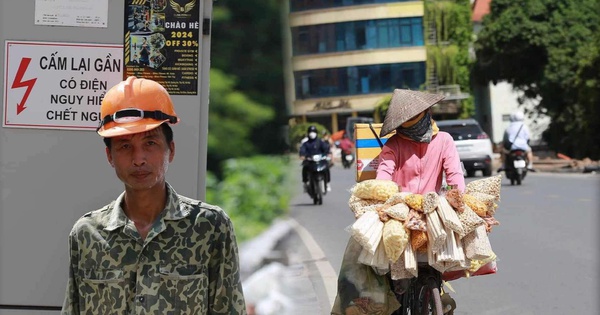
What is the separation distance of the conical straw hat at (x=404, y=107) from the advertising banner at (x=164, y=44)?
5.87 feet

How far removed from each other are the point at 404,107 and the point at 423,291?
3.35 feet

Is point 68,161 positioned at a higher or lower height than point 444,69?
lower

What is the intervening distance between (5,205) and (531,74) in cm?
5020

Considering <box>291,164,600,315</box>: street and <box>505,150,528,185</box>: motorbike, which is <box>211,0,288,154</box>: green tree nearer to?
<box>291,164,600,315</box>: street

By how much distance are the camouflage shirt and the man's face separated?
3.1 inches

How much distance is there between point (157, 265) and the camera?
2.74m

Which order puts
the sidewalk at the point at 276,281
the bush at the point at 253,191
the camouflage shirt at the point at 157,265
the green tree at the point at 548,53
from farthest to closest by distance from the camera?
the green tree at the point at 548,53, the sidewalk at the point at 276,281, the bush at the point at 253,191, the camouflage shirt at the point at 157,265

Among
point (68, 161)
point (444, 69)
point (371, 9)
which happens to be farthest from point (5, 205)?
point (444, 69)

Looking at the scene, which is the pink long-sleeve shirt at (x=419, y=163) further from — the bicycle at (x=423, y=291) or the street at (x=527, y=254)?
the street at (x=527, y=254)

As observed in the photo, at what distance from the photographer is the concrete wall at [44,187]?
4363 mm

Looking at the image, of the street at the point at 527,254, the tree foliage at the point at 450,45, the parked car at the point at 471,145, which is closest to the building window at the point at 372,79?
the tree foliage at the point at 450,45

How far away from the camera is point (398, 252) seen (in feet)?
17.6

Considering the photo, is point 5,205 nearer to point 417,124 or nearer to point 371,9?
point 417,124

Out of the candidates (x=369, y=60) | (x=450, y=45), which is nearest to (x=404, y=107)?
(x=369, y=60)
